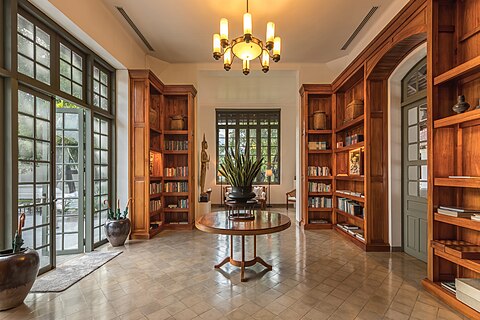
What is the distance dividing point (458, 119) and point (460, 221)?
987 millimetres

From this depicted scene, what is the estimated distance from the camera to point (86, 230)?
14.0 feet

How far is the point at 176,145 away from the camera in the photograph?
6.01 m

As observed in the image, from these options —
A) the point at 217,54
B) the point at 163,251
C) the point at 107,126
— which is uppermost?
the point at 217,54

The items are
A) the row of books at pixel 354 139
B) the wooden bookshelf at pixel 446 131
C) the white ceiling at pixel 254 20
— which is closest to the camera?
the wooden bookshelf at pixel 446 131

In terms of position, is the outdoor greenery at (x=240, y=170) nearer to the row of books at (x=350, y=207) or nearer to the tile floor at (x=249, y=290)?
the tile floor at (x=249, y=290)

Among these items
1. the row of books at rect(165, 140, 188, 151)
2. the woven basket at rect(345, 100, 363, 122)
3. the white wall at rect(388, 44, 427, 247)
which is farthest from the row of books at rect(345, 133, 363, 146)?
the row of books at rect(165, 140, 188, 151)

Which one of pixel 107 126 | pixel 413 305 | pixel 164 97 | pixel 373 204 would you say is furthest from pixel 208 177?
pixel 413 305

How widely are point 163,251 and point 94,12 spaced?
393cm

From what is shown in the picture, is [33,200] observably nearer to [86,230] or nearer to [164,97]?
[86,230]

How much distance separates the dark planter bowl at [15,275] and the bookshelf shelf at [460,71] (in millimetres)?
4601

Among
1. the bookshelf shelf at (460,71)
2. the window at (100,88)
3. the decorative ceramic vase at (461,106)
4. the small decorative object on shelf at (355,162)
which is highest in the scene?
the window at (100,88)

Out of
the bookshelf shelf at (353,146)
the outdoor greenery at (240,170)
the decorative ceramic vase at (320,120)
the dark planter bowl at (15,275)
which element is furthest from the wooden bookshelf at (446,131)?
the dark planter bowl at (15,275)

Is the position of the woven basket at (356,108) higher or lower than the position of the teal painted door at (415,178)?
higher

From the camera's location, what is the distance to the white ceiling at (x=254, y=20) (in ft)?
13.1
